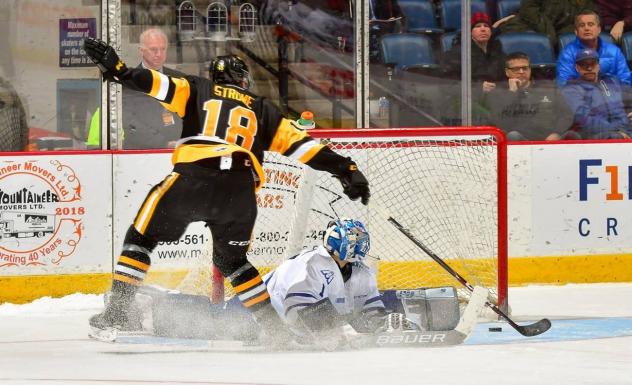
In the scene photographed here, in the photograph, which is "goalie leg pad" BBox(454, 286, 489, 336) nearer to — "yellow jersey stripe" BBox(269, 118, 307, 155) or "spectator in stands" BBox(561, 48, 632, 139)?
"yellow jersey stripe" BBox(269, 118, 307, 155)

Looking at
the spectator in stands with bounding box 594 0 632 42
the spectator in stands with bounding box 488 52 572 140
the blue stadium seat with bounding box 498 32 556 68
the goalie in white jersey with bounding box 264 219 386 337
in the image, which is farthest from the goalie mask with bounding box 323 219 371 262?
the spectator in stands with bounding box 594 0 632 42

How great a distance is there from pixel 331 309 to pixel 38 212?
221cm

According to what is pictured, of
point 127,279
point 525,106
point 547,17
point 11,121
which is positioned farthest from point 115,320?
point 547,17

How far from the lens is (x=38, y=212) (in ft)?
23.3

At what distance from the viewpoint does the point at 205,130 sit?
561cm

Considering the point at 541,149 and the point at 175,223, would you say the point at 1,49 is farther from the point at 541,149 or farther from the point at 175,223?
the point at 541,149

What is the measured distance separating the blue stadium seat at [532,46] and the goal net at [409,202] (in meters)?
1.00

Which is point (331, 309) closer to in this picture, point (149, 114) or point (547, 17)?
point (149, 114)

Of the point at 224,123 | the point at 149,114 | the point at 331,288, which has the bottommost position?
the point at 331,288

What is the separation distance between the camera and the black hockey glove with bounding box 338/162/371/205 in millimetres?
5711

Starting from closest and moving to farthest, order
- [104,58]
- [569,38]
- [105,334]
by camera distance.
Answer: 1. [104,58]
2. [105,334]
3. [569,38]

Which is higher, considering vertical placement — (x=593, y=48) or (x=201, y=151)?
(x=593, y=48)

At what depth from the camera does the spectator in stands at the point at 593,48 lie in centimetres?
800

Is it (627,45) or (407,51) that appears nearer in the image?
(407,51)
